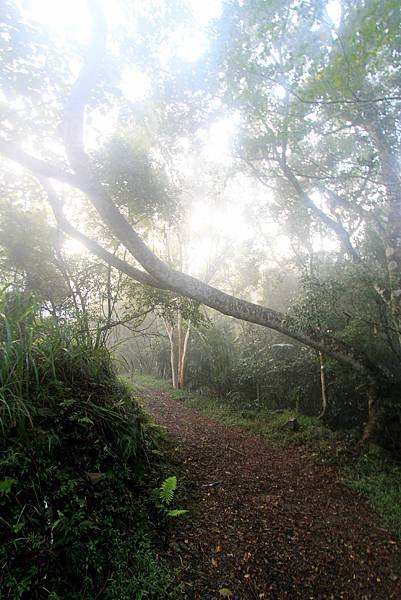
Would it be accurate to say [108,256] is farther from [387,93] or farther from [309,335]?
[387,93]

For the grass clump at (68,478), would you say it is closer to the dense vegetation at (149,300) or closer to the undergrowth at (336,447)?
the dense vegetation at (149,300)

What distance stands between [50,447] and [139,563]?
3.15 feet

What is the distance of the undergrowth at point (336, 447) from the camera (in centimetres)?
357

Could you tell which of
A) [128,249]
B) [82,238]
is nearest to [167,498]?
[128,249]

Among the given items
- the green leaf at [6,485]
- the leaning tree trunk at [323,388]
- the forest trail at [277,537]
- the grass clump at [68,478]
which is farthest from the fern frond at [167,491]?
the leaning tree trunk at [323,388]

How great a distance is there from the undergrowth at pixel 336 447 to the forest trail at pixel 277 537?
23cm

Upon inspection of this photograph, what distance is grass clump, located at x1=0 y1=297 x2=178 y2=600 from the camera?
171 centimetres

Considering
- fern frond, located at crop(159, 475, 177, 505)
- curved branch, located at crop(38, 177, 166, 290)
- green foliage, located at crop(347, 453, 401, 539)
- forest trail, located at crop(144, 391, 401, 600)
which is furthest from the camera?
curved branch, located at crop(38, 177, 166, 290)

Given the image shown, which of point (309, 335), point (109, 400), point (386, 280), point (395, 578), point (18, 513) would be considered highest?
point (386, 280)

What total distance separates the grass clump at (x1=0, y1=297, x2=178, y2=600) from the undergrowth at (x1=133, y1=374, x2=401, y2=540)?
2.22 metres

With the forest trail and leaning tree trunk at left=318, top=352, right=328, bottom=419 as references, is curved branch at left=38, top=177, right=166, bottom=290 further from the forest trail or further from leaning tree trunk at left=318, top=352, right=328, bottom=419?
leaning tree trunk at left=318, top=352, right=328, bottom=419

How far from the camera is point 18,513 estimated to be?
177cm

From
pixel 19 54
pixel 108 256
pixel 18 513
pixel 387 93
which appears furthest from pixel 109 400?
pixel 387 93

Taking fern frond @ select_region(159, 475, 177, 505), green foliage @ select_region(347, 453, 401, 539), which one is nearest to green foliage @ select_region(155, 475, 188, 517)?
fern frond @ select_region(159, 475, 177, 505)
